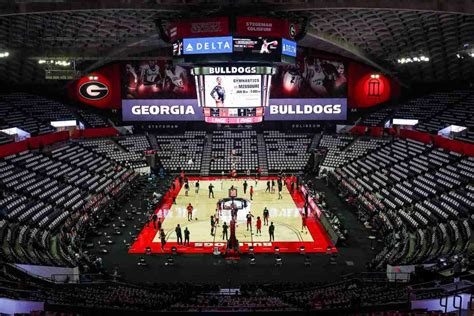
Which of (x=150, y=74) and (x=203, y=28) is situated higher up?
(x=150, y=74)

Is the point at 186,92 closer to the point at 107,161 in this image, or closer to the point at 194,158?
the point at 194,158

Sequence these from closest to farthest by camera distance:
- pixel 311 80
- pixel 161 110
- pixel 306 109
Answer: pixel 311 80
pixel 161 110
pixel 306 109

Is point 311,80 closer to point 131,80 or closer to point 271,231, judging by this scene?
point 131,80

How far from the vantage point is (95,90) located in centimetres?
4812

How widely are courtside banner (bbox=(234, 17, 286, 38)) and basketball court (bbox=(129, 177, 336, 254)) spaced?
10860mm

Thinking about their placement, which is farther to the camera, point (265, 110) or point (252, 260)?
point (265, 110)

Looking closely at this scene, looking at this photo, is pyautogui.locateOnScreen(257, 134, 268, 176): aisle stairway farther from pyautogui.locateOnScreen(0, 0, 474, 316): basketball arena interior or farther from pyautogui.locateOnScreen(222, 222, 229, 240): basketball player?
pyautogui.locateOnScreen(222, 222, 229, 240): basketball player

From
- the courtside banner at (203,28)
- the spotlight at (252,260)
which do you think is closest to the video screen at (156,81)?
the courtside banner at (203,28)

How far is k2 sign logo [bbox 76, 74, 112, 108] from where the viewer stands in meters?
47.8

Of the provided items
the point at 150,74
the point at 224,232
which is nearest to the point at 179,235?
the point at 224,232

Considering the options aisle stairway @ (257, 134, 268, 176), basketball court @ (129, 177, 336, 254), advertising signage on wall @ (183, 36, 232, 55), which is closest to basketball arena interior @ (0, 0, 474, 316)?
advertising signage on wall @ (183, 36, 232, 55)

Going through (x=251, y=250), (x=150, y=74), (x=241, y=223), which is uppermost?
(x=150, y=74)

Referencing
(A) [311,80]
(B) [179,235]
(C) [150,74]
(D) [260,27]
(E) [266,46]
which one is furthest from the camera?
(A) [311,80]

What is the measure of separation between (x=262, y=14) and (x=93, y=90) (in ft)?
88.9
